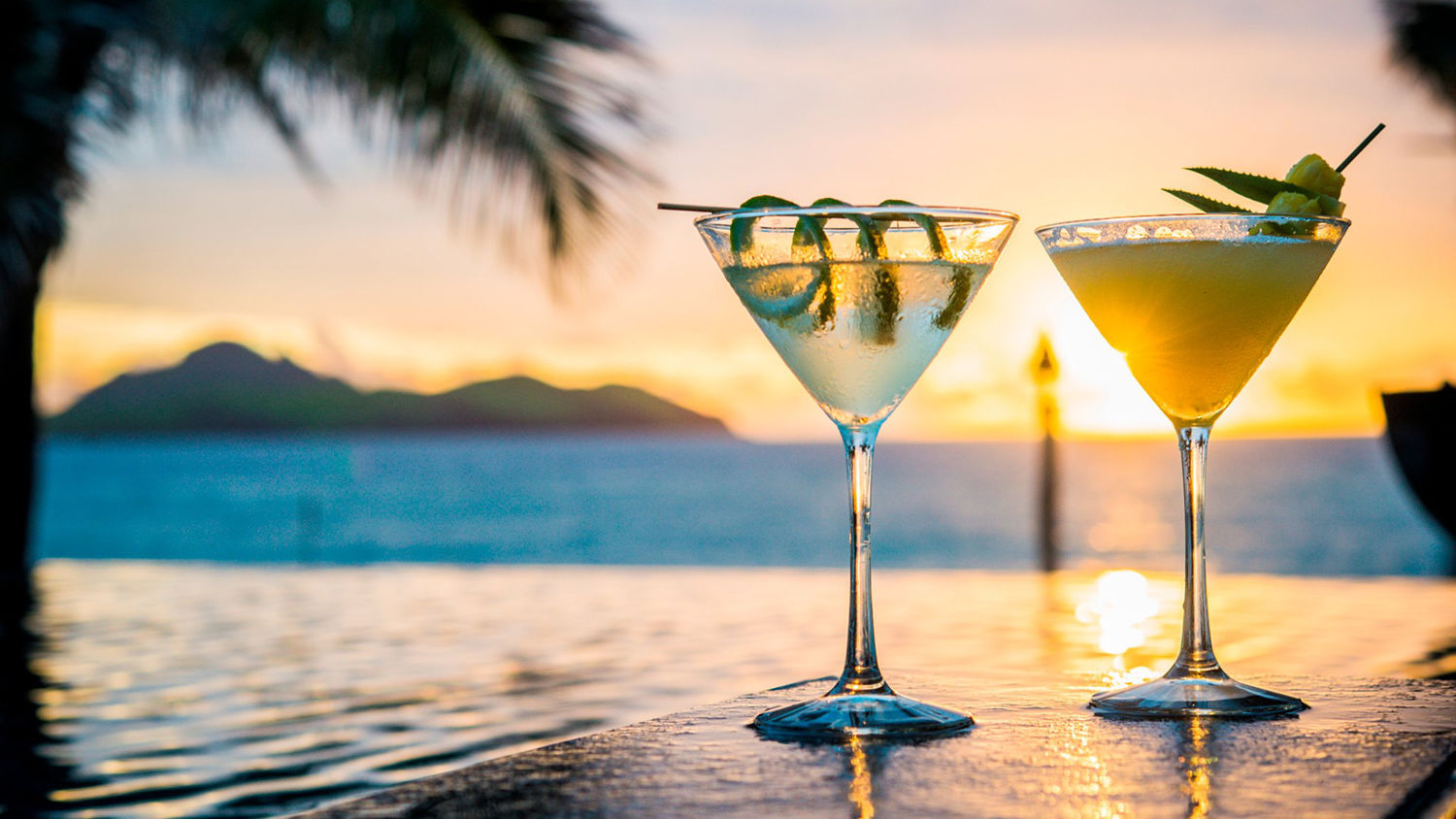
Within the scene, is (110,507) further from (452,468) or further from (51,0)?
(51,0)

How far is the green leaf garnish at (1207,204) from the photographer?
4.61 feet

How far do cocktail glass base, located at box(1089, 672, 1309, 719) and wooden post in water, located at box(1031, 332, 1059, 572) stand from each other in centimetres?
1143

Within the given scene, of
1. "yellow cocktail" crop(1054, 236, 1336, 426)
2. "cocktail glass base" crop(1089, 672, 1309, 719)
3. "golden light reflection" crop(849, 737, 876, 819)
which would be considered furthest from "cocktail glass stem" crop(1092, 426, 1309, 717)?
"golden light reflection" crop(849, 737, 876, 819)

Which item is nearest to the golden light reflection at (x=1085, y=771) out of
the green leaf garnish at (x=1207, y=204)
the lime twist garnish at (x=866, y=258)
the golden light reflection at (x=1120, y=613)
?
the lime twist garnish at (x=866, y=258)

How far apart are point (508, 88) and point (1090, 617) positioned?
13.3 ft

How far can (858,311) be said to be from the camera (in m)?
1.34

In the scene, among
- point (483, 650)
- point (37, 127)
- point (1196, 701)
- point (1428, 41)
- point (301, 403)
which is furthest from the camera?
point (301, 403)

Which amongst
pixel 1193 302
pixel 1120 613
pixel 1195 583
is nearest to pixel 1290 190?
pixel 1193 302

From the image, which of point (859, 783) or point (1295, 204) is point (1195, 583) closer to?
point (1295, 204)

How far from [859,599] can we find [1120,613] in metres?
6.70

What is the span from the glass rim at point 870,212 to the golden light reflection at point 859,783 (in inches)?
17.6

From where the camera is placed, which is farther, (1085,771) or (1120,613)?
(1120,613)

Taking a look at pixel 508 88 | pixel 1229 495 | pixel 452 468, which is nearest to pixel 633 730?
pixel 508 88

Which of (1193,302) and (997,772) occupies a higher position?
(1193,302)
